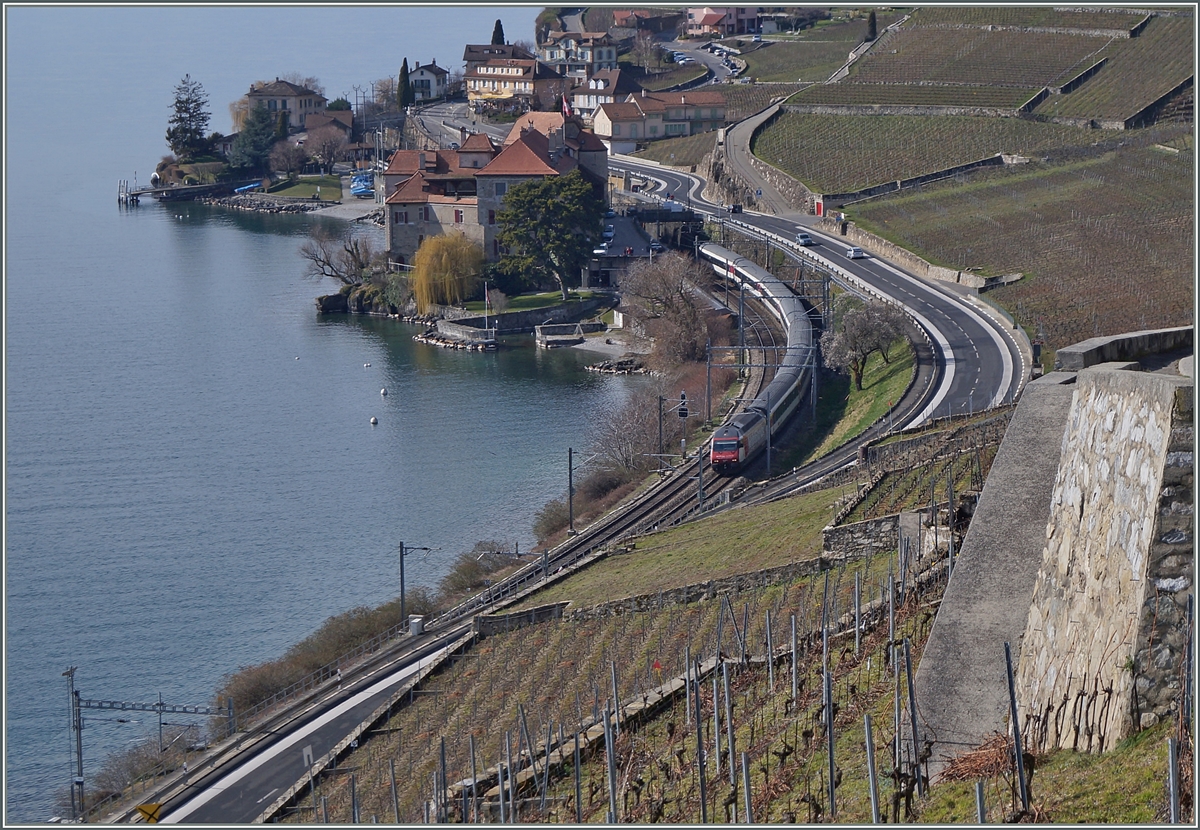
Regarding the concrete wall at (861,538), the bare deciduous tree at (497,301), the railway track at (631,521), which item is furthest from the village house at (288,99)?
the concrete wall at (861,538)

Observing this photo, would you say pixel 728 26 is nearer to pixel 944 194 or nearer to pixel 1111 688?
pixel 944 194

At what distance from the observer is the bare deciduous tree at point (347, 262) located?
80250mm

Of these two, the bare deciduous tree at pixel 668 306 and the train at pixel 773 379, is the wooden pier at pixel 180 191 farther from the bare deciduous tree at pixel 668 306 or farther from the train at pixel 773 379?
the bare deciduous tree at pixel 668 306

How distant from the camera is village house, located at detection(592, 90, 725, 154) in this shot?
108m

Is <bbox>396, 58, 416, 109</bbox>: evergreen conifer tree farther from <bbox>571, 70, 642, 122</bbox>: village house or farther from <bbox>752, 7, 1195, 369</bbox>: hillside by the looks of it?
<bbox>752, 7, 1195, 369</bbox>: hillside

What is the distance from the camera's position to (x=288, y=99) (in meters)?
135

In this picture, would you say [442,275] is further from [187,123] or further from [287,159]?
[187,123]

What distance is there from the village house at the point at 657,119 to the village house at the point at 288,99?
37.7 meters

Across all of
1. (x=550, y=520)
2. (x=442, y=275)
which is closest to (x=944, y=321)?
(x=550, y=520)

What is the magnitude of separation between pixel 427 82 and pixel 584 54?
1493cm

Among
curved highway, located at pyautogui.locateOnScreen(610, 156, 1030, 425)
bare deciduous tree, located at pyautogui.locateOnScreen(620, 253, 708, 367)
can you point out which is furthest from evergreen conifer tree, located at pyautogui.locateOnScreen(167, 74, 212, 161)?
bare deciduous tree, located at pyautogui.locateOnScreen(620, 253, 708, 367)

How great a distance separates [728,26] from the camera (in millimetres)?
142250

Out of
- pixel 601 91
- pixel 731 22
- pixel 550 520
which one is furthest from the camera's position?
pixel 731 22

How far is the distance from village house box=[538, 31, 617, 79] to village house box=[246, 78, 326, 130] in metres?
21.5
